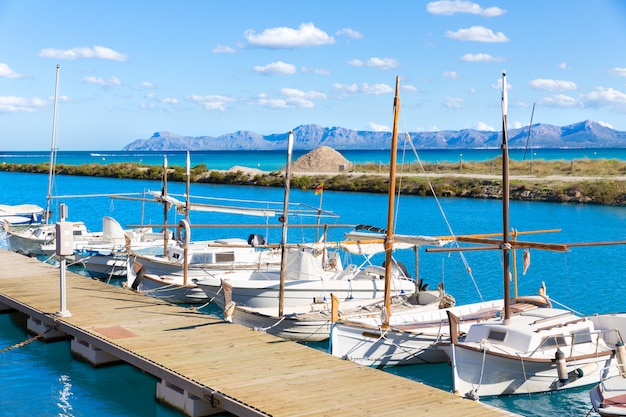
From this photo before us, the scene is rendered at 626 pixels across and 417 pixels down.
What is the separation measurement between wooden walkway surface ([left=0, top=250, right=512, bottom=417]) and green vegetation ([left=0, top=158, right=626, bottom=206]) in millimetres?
46399

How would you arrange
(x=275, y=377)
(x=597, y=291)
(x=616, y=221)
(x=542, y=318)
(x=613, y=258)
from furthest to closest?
(x=616, y=221), (x=613, y=258), (x=597, y=291), (x=542, y=318), (x=275, y=377)

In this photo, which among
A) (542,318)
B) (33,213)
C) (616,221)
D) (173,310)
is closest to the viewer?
(542,318)

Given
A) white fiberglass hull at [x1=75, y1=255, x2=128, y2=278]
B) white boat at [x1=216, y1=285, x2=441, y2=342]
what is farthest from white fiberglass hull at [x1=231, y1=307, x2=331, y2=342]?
white fiberglass hull at [x1=75, y1=255, x2=128, y2=278]

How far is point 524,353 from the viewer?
68.6 feet

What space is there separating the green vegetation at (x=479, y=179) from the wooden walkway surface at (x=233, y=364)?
46.4 m

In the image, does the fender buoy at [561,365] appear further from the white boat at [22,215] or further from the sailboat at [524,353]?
the white boat at [22,215]

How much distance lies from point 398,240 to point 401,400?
34.4ft

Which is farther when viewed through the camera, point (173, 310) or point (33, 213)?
point (33, 213)

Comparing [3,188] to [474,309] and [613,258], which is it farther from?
[474,309]

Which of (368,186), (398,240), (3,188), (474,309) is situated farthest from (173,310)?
(3,188)

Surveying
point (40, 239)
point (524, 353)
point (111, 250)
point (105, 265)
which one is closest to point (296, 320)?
point (524, 353)

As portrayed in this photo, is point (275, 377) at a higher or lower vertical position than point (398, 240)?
lower

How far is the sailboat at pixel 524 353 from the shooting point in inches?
803

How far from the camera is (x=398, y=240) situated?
26297 millimetres
